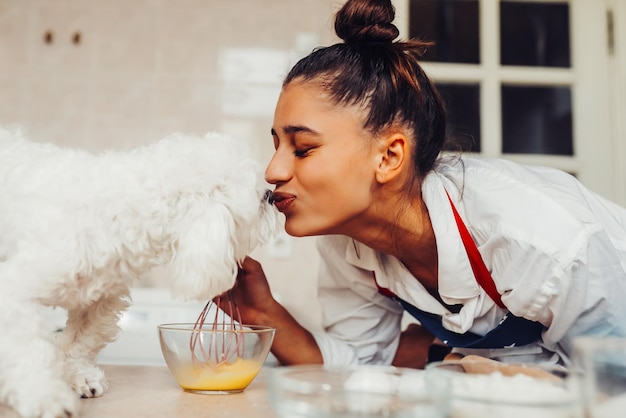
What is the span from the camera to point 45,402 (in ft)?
2.22

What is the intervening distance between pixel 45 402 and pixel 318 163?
0.58 m

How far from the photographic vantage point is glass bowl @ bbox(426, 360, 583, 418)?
478 mm

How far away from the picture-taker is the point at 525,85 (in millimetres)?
2367

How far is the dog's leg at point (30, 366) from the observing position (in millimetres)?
677

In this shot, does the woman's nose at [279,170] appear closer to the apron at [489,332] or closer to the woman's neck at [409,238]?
the woman's neck at [409,238]

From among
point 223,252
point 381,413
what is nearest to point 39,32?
point 223,252

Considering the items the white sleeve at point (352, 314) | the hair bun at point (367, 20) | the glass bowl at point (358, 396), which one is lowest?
the white sleeve at point (352, 314)

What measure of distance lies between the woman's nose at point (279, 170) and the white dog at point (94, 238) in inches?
4.8

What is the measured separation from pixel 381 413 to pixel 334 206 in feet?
2.01

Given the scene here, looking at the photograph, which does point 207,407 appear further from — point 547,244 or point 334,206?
point 547,244

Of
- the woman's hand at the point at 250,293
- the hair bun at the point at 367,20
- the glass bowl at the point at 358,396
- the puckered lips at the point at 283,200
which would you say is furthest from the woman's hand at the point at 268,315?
the glass bowl at the point at 358,396

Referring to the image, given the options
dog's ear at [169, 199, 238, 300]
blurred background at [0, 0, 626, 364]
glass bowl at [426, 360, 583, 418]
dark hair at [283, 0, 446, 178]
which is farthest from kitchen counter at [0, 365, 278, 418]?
blurred background at [0, 0, 626, 364]

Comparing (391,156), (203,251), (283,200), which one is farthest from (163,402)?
(391,156)

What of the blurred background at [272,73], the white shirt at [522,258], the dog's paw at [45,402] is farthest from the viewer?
the blurred background at [272,73]
